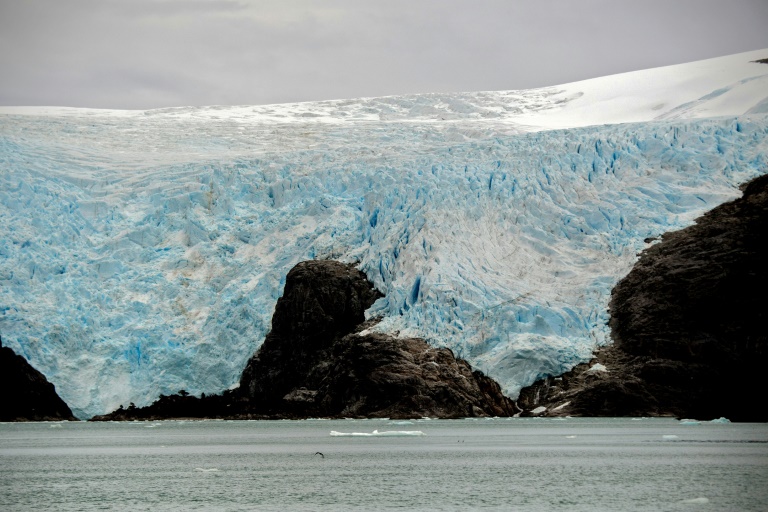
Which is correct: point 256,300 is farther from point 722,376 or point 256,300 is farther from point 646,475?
point 646,475

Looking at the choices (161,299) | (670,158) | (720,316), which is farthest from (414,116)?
(720,316)

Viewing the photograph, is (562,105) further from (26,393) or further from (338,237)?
(26,393)

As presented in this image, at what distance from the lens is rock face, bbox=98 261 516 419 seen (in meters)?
35.6

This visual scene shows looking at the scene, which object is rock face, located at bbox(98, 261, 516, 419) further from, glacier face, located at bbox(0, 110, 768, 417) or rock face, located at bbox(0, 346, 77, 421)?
rock face, located at bbox(0, 346, 77, 421)

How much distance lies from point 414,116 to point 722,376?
24.3 meters

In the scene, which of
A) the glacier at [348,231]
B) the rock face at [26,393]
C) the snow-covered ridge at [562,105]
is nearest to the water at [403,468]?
the rock face at [26,393]

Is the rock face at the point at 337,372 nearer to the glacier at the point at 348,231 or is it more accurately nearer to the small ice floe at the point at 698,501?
the glacier at the point at 348,231

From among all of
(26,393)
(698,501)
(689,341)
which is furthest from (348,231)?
(698,501)

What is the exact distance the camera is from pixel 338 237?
1603 inches

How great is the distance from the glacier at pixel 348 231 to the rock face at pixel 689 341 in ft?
A: 3.11

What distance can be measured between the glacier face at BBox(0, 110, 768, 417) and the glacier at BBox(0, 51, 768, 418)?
0.07 meters

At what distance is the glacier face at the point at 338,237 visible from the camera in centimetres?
3669

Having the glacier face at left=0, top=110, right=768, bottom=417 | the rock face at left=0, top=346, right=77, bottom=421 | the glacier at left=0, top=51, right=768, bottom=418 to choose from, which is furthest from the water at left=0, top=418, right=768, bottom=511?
the glacier face at left=0, top=110, right=768, bottom=417

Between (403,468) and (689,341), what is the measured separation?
14.0 metres
